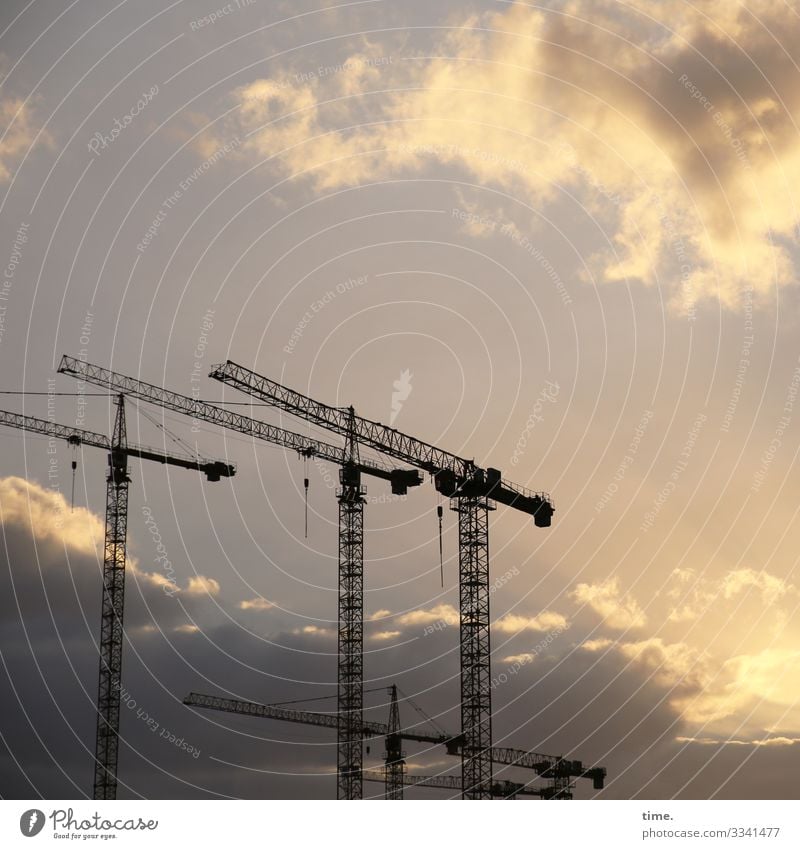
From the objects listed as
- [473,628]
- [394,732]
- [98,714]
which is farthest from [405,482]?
[394,732]

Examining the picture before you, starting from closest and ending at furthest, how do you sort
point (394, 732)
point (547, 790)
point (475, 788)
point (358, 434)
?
point (475, 788) < point (358, 434) < point (394, 732) < point (547, 790)

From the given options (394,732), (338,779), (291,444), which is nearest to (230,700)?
(394,732)

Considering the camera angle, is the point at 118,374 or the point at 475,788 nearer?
the point at 475,788

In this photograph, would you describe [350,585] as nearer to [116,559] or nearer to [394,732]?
[116,559]

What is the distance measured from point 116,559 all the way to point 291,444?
65.6 ft

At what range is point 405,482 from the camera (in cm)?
12006

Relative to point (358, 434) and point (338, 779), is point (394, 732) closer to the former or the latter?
point (338, 779)

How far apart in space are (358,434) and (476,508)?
43.0ft

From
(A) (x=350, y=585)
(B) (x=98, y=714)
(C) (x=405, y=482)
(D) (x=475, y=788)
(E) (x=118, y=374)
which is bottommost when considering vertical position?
(D) (x=475, y=788)

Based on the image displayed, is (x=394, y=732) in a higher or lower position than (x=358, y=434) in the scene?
lower

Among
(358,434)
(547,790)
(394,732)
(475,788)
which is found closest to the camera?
(475,788)
